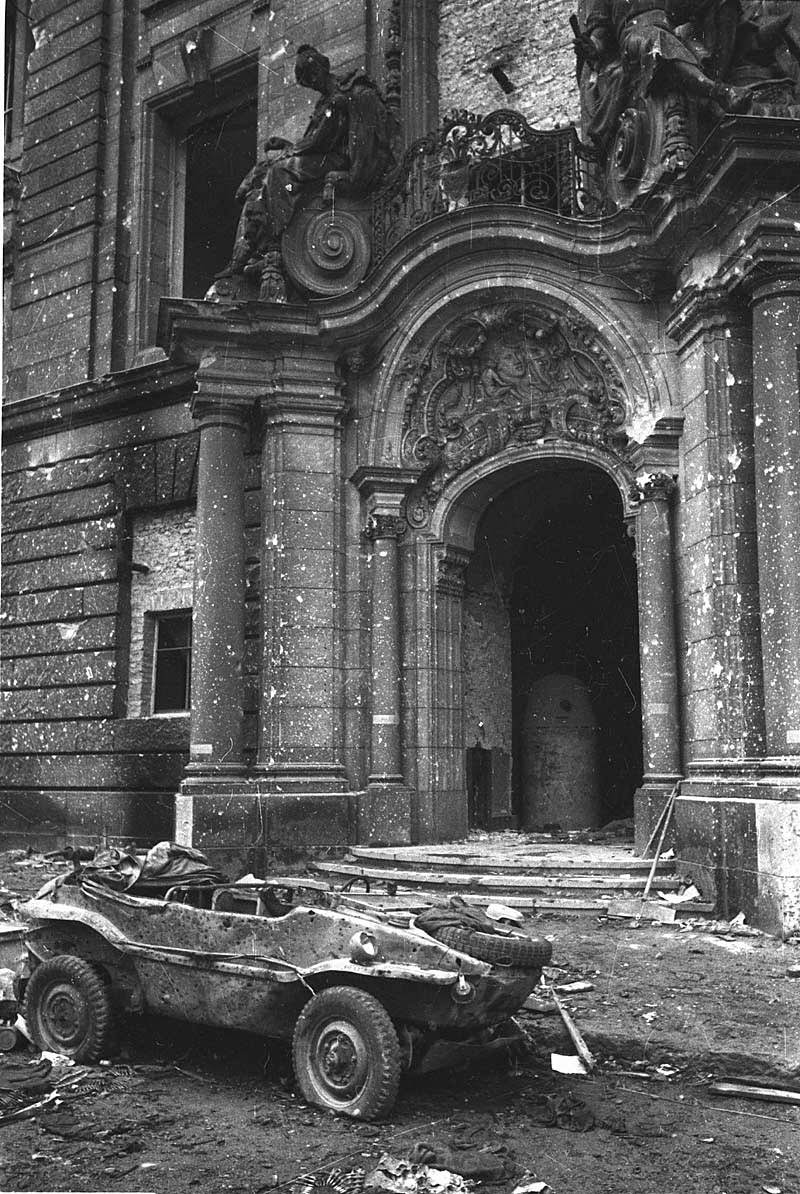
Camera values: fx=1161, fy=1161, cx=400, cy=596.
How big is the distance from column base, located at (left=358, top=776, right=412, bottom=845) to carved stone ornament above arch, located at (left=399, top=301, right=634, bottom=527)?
116 inches

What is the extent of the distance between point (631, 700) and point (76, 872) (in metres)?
10.4

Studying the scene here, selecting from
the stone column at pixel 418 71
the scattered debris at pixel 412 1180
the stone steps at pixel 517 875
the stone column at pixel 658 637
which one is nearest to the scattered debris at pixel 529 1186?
the scattered debris at pixel 412 1180

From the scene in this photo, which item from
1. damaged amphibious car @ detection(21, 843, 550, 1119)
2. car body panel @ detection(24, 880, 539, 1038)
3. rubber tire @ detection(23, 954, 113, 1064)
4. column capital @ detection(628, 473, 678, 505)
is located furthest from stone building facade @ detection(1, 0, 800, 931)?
rubber tire @ detection(23, 954, 113, 1064)

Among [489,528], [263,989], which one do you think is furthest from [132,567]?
[263,989]

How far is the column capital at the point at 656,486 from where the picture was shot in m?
10.9

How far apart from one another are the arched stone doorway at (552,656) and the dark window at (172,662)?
3768mm

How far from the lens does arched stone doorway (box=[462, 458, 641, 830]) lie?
45.5 feet

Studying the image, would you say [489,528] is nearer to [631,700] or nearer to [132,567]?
[631,700]

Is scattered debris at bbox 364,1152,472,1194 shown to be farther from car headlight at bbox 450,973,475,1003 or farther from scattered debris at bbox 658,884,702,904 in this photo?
scattered debris at bbox 658,884,702,904

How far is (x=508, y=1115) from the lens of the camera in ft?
16.7

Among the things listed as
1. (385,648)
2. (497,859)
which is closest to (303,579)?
(385,648)

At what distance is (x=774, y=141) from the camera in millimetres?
9344

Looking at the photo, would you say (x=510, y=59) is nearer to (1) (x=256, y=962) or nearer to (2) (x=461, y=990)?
(1) (x=256, y=962)

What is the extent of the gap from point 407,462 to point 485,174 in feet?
10.2
